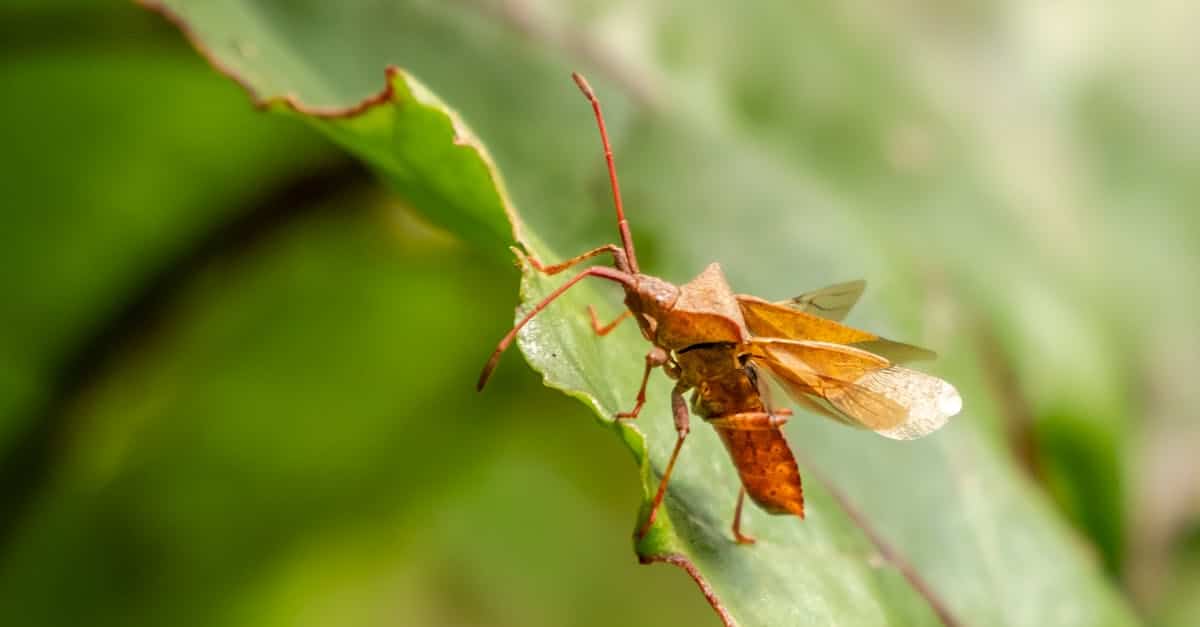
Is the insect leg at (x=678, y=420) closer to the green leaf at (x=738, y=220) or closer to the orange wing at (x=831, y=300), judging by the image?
the green leaf at (x=738, y=220)

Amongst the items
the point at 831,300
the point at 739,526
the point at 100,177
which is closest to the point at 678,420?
the point at 739,526

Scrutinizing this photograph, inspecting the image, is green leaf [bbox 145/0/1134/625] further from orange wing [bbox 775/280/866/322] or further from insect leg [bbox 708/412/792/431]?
orange wing [bbox 775/280/866/322]

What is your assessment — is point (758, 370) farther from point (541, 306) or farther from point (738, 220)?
point (738, 220)

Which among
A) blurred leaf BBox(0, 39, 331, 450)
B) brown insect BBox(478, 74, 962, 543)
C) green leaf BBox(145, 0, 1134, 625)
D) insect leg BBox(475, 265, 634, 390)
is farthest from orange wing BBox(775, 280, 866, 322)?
blurred leaf BBox(0, 39, 331, 450)

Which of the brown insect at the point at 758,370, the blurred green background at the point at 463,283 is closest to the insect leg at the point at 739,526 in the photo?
the brown insect at the point at 758,370

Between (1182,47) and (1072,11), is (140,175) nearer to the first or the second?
(1072,11)
